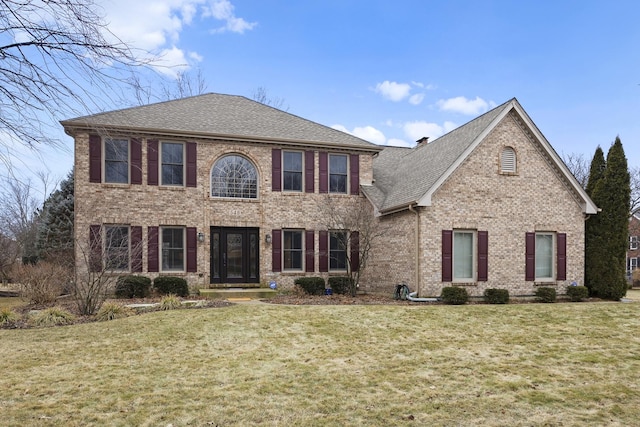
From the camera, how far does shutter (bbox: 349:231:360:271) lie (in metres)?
17.5

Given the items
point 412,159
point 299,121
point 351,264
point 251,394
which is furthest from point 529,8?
point 251,394

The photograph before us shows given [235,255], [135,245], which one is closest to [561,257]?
[235,255]

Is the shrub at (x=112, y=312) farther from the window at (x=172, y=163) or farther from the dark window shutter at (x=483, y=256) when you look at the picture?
the dark window shutter at (x=483, y=256)

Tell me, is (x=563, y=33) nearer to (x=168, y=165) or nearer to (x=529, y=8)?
(x=529, y=8)

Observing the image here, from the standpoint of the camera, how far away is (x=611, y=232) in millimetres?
16516

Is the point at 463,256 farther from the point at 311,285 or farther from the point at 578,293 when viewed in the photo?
the point at 311,285

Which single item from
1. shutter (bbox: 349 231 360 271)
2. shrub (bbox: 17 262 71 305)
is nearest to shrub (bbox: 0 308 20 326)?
shrub (bbox: 17 262 71 305)

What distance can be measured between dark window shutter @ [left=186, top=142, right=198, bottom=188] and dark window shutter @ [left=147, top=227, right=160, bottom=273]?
2.14 m

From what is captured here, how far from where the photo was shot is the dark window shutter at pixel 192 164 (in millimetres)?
16641

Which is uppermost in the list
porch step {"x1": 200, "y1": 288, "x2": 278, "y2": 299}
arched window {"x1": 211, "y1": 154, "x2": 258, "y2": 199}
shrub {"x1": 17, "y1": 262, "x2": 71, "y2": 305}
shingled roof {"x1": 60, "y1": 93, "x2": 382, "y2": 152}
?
shingled roof {"x1": 60, "y1": 93, "x2": 382, "y2": 152}

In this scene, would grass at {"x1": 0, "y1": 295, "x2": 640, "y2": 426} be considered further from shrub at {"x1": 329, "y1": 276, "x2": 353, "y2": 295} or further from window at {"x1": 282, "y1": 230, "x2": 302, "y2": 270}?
window at {"x1": 282, "y1": 230, "x2": 302, "y2": 270}

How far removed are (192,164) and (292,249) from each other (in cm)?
499

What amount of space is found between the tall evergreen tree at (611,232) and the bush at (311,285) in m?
9.98

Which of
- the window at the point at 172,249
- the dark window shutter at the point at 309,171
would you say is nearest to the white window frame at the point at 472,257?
the dark window shutter at the point at 309,171
